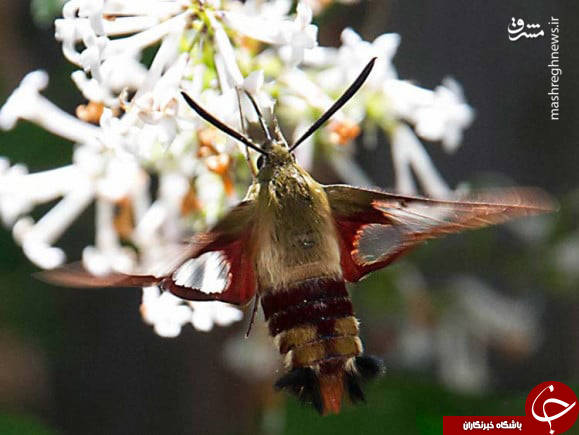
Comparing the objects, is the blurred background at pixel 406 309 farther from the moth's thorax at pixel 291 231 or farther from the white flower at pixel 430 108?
the moth's thorax at pixel 291 231

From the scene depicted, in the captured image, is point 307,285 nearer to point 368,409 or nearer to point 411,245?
point 411,245

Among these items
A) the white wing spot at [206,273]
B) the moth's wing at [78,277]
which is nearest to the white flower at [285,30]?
the white wing spot at [206,273]

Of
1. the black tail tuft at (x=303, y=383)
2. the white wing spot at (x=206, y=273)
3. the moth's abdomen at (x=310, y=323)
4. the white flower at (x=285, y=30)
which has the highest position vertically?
the white flower at (x=285, y=30)

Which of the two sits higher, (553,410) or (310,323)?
(553,410)

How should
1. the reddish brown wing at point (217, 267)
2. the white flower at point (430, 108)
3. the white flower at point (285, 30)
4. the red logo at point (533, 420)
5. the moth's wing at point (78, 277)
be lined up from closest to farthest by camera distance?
the moth's wing at point (78, 277)
the reddish brown wing at point (217, 267)
the white flower at point (285, 30)
the white flower at point (430, 108)
the red logo at point (533, 420)

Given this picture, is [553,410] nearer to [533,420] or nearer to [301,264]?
[533,420]

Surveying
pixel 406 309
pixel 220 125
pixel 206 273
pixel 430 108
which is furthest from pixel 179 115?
pixel 406 309

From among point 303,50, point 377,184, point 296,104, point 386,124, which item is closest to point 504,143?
point 377,184
